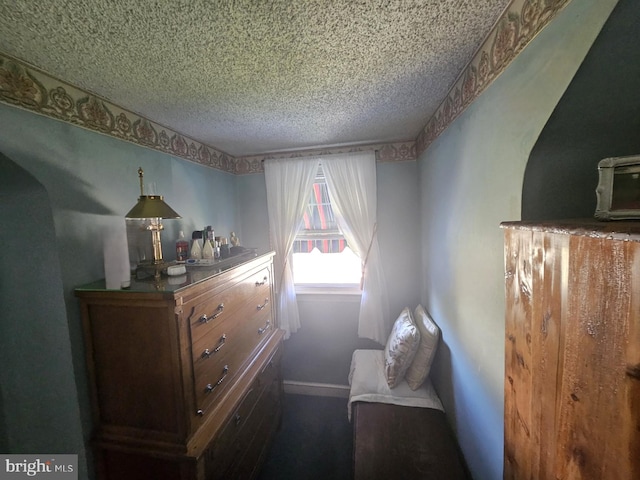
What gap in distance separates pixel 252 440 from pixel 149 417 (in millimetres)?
775

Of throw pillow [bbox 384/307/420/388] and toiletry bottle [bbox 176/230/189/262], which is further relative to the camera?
throw pillow [bbox 384/307/420/388]

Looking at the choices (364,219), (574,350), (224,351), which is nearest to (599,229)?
(574,350)

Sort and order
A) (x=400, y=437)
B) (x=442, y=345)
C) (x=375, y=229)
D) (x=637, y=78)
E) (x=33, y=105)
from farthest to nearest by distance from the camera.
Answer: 1. (x=375, y=229)
2. (x=442, y=345)
3. (x=400, y=437)
4. (x=33, y=105)
5. (x=637, y=78)

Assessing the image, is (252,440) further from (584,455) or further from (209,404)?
(584,455)

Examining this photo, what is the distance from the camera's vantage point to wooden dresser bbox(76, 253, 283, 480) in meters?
1.08

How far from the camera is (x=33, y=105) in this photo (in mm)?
1071

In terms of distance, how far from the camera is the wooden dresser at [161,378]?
1081mm

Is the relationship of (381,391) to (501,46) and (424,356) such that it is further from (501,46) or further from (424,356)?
(501,46)

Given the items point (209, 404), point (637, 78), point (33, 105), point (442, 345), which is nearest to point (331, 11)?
point (637, 78)

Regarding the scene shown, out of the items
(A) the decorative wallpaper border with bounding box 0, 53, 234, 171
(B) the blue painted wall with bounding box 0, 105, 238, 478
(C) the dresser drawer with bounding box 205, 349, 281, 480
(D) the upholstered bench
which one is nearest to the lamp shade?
(B) the blue painted wall with bounding box 0, 105, 238, 478

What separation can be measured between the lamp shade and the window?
1.60m

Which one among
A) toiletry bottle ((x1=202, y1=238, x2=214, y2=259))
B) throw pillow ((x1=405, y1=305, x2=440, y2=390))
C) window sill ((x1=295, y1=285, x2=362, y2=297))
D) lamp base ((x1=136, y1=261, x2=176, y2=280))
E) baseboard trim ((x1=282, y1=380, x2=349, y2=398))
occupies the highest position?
toiletry bottle ((x1=202, y1=238, x2=214, y2=259))

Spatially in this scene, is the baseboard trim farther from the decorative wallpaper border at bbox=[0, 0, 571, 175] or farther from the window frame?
the decorative wallpaper border at bbox=[0, 0, 571, 175]

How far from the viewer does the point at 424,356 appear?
1.87m
